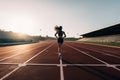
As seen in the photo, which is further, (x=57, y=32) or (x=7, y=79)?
(x=57, y=32)

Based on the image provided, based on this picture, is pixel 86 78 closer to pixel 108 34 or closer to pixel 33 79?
pixel 33 79

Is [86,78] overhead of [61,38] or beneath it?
beneath

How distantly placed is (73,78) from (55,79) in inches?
27.8

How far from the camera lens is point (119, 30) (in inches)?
2331

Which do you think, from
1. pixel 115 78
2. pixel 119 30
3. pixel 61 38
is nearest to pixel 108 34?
pixel 119 30

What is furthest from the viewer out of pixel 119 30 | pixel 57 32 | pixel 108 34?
pixel 108 34

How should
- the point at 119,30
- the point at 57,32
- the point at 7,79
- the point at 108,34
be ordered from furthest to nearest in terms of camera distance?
the point at 108,34 < the point at 119,30 < the point at 57,32 < the point at 7,79

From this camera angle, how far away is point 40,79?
5.55 metres

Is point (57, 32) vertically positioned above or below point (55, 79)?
above

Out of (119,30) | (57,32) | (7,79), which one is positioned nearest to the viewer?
(7,79)

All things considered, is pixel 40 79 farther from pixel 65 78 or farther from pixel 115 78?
pixel 115 78

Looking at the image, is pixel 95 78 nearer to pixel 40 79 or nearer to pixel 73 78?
pixel 73 78

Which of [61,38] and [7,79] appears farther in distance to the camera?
[61,38]

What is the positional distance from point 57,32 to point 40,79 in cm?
721
